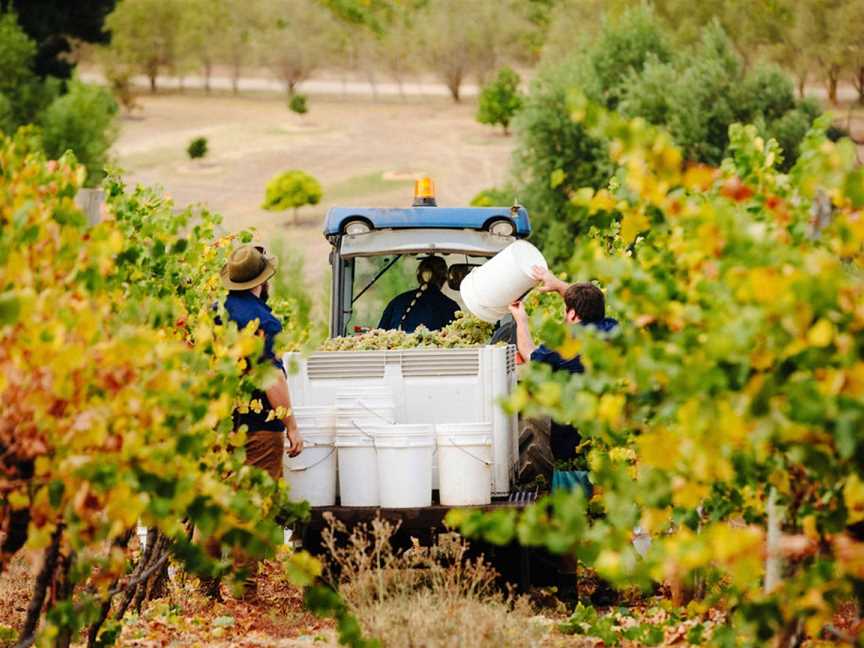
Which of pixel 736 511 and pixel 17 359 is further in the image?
pixel 736 511

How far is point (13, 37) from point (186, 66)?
4789 cm

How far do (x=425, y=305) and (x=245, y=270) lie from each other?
9.79 feet

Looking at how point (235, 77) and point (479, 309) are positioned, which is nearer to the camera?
point (479, 309)

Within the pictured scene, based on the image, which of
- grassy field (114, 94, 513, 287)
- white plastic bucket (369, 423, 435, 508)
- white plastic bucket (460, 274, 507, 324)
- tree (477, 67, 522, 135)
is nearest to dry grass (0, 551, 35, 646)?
white plastic bucket (369, 423, 435, 508)

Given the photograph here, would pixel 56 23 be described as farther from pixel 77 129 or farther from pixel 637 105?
pixel 637 105

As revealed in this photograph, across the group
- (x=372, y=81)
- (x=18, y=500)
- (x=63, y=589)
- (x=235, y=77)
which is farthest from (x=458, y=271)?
(x=235, y=77)

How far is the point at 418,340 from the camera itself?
31.4 ft

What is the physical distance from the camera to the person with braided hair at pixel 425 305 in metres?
11.7

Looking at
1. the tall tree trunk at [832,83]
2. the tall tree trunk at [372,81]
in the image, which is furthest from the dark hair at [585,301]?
the tall tree trunk at [372,81]

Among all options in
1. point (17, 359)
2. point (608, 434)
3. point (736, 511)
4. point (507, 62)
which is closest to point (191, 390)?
point (17, 359)

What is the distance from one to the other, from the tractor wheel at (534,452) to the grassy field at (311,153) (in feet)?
116

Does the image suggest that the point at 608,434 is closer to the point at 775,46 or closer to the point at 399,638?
the point at 399,638

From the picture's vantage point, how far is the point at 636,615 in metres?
8.92

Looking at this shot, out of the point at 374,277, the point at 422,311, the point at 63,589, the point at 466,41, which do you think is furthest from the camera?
the point at 466,41
